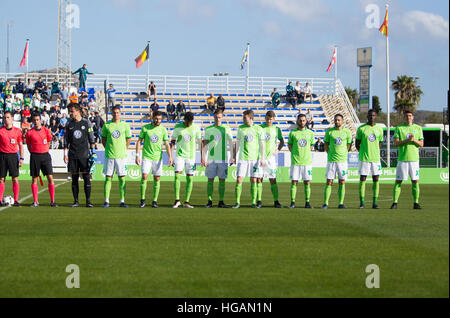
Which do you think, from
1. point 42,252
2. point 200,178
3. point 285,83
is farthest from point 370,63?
point 42,252

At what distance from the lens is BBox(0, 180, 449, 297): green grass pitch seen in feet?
18.7

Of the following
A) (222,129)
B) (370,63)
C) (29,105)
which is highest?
(370,63)

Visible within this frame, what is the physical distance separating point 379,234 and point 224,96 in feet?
120

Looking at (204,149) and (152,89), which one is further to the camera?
(152,89)

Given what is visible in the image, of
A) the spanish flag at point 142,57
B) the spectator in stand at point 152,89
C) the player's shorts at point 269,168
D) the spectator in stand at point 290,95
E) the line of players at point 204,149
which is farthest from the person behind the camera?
the spanish flag at point 142,57

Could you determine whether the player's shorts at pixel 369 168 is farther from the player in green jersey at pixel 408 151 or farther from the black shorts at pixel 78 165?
the black shorts at pixel 78 165

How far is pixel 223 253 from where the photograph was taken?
780cm

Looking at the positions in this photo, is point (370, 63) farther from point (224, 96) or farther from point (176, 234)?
point (176, 234)

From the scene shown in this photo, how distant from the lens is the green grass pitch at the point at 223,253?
5.71 metres

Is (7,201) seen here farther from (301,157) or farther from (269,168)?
(301,157)

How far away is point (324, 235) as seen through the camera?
31.3 feet

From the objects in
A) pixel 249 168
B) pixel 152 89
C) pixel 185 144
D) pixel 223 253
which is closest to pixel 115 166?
pixel 185 144

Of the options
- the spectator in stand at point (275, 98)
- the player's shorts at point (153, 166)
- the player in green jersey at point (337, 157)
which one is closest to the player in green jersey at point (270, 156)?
the player in green jersey at point (337, 157)
